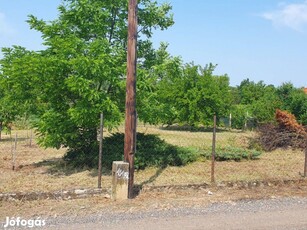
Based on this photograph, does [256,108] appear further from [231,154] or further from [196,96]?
[231,154]

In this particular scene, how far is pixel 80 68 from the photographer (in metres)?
8.05

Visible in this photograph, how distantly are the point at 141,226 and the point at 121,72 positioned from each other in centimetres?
455

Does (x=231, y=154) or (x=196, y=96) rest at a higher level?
(x=196, y=96)

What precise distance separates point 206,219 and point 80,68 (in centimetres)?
450

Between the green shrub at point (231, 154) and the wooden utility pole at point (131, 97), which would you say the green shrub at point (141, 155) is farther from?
the wooden utility pole at point (131, 97)

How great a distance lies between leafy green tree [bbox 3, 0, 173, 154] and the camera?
8234mm

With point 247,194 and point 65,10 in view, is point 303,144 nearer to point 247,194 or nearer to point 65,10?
point 247,194

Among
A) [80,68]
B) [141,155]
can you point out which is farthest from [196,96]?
[80,68]

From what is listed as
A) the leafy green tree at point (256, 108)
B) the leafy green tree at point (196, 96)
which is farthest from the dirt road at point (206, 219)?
the leafy green tree at point (196, 96)

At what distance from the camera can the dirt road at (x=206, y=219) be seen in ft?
17.6

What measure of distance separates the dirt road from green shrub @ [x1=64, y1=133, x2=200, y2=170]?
3889 mm

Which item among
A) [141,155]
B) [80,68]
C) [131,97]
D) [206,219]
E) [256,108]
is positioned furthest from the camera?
[256,108]

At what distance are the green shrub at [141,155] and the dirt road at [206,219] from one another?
389cm

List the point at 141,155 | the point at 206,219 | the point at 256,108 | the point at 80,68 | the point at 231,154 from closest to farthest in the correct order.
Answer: the point at 206,219
the point at 80,68
the point at 141,155
the point at 231,154
the point at 256,108
